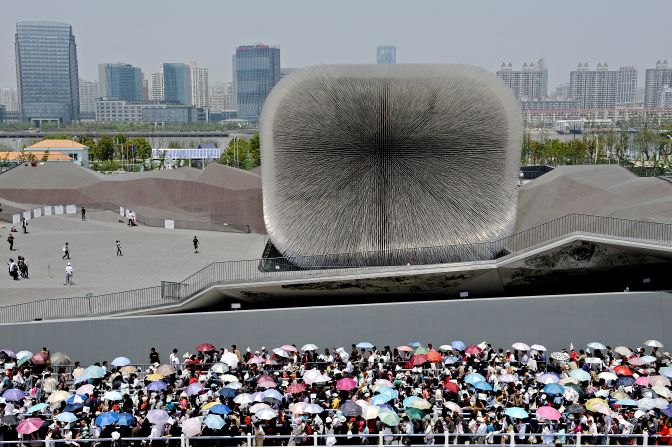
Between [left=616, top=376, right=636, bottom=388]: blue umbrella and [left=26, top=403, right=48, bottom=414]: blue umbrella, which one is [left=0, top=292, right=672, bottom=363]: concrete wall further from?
[left=26, top=403, right=48, bottom=414]: blue umbrella

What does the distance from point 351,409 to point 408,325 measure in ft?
35.1

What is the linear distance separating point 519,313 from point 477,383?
9144 mm

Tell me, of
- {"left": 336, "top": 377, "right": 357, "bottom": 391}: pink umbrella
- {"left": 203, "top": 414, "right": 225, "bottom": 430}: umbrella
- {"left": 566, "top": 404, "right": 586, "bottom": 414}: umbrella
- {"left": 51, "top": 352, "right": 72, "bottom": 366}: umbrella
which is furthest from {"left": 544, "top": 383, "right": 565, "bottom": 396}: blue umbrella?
{"left": 51, "top": 352, "right": 72, "bottom": 366}: umbrella

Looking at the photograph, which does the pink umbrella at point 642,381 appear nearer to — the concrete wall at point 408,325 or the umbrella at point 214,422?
the concrete wall at point 408,325

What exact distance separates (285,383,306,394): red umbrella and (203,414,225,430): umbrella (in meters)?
2.64

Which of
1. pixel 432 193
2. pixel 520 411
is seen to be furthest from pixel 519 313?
pixel 520 411

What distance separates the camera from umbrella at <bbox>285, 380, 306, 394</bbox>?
1733 centimetres

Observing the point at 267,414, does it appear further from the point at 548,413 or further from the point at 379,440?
the point at 548,413

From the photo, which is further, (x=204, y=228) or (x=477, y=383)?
(x=204, y=228)

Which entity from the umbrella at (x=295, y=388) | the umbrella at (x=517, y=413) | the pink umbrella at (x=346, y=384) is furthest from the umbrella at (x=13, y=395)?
the umbrella at (x=517, y=413)

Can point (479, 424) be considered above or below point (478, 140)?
below

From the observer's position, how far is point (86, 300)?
85.6ft

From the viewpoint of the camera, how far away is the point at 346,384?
17.6 metres

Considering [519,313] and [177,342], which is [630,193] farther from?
[177,342]
